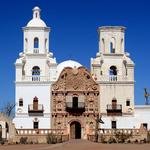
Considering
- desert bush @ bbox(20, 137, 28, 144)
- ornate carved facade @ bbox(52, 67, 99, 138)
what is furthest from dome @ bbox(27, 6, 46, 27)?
desert bush @ bbox(20, 137, 28, 144)

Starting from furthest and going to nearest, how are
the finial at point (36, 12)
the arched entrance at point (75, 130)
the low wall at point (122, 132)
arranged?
the finial at point (36, 12) < the arched entrance at point (75, 130) < the low wall at point (122, 132)

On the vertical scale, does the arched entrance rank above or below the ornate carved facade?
below

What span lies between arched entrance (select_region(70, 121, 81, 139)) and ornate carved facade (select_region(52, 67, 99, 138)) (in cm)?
22

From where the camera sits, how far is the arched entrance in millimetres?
70438

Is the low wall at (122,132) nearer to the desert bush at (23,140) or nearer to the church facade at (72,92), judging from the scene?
the church facade at (72,92)

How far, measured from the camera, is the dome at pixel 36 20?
7112 cm

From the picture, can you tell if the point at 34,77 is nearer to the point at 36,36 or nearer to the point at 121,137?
the point at 36,36

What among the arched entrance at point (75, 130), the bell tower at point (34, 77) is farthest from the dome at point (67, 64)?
Result: the arched entrance at point (75, 130)

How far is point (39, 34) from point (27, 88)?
22.0 ft

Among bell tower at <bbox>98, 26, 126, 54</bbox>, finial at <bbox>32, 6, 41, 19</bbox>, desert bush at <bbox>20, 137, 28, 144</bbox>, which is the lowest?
desert bush at <bbox>20, 137, 28, 144</bbox>

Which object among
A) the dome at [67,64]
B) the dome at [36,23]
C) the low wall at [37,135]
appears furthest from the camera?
the dome at [67,64]

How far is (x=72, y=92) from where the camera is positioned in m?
70.1

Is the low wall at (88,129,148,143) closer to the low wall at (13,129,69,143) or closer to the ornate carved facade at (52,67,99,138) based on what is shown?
the ornate carved facade at (52,67,99,138)

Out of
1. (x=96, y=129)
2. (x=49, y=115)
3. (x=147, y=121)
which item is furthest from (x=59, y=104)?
(x=147, y=121)
